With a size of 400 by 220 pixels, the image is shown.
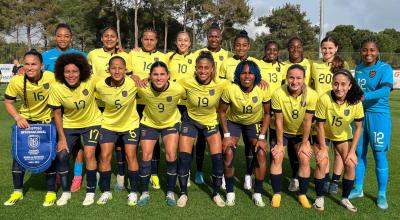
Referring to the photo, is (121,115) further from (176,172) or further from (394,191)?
(394,191)

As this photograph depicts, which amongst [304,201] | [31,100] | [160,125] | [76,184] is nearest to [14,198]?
[76,184]

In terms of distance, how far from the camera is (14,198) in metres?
5.14

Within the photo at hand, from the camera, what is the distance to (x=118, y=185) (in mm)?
5785

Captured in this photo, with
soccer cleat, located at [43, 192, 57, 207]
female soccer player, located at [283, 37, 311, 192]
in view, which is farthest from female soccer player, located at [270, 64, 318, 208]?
soccer cleat, located at [43, 192, 57, 207]

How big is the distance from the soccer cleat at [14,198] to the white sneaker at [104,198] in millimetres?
1088

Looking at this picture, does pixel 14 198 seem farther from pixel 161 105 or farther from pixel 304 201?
pixel 304 201

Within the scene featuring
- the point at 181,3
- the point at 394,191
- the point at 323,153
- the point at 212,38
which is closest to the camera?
the point at 323,153

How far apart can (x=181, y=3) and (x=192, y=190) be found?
39880 millimetres

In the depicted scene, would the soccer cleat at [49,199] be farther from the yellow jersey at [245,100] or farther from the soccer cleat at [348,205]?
the soccer cleat at [348,205]

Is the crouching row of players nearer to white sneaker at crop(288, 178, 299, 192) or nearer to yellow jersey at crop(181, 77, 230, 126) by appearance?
yellow jersey at crop(181, 77, 230, 126)

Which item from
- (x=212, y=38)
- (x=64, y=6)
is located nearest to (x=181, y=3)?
(x=64, y=6)

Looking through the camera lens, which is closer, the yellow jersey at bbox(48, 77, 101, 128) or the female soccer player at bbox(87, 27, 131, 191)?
the yellow jersey at bbox(48, 77, 101, 128)

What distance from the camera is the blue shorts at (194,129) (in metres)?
5.31

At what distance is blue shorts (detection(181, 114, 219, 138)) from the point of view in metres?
5.31
